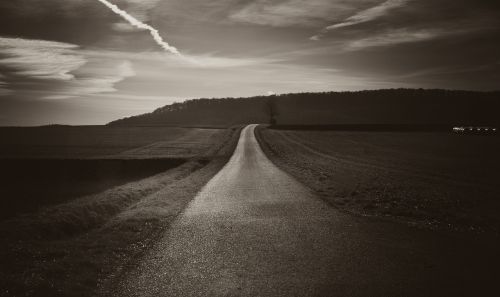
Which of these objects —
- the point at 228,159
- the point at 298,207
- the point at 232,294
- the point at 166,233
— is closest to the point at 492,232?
the point at 298,207

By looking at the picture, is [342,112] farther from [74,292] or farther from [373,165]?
[74,292]

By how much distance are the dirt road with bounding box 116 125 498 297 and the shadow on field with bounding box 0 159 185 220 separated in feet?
63.4

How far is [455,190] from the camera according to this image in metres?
19.1

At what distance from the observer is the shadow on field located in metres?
29.6

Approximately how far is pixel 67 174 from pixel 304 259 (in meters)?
34.3

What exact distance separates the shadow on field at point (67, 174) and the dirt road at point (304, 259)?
19.3m

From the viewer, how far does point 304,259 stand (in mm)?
9305

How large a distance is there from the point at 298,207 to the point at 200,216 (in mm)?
4068

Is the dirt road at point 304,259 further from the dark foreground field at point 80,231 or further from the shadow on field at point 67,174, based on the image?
the shadow on field at point 67,174

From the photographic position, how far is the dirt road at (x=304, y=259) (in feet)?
25.3

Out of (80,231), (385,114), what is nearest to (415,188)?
(80,231)

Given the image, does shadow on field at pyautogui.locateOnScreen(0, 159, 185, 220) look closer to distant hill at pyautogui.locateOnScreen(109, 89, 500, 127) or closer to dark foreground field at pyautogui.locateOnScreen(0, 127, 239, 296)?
dark foreground field at pyautogui.locateOnScreen(0, 127, 239, 296)

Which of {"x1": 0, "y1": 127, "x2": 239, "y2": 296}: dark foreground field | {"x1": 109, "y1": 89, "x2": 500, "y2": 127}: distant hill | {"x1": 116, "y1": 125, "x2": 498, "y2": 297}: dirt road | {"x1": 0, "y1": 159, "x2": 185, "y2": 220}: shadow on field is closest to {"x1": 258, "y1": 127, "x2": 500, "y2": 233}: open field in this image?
{"x1": 116, "y1": 125, "x2": 498, "y2": 297}: dirt road

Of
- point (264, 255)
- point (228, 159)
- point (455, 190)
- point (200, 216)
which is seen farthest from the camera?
point (228, 159)
